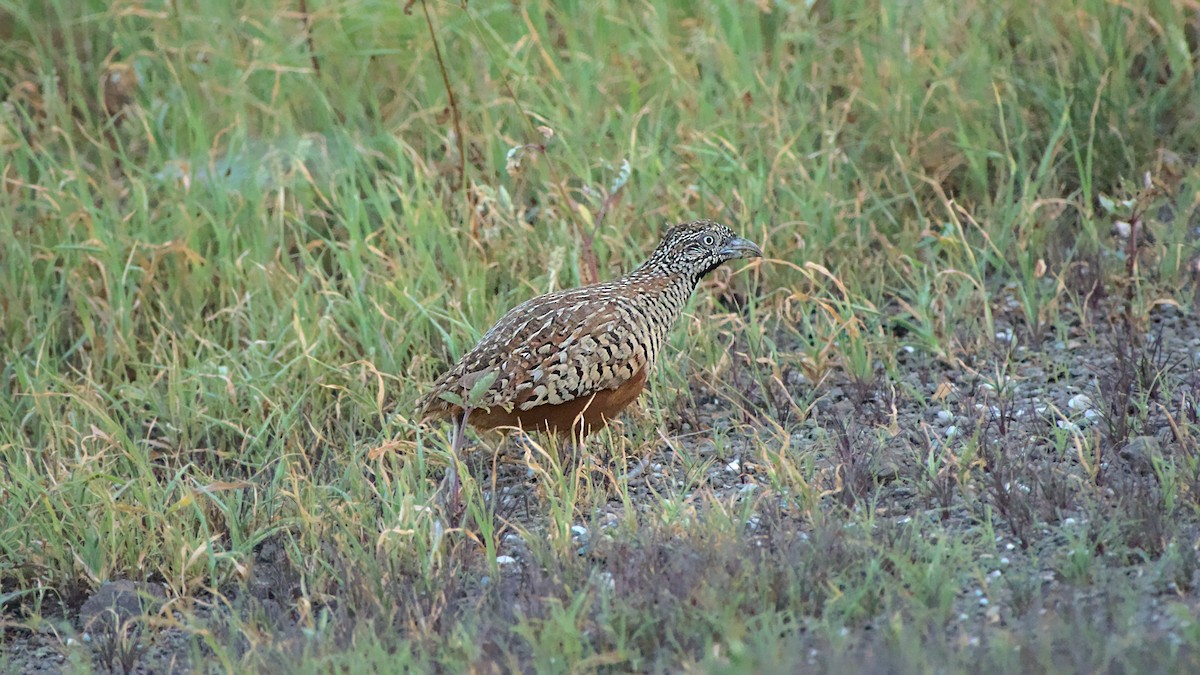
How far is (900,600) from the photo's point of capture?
407 cm

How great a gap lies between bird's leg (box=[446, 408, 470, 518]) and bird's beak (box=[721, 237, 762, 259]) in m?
1.23

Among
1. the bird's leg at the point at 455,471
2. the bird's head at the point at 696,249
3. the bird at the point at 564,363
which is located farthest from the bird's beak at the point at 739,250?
the bird's leg at the point at 455,471

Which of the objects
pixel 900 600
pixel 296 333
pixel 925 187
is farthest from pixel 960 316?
pixel 296 333

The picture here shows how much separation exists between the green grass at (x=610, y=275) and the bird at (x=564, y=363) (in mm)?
218

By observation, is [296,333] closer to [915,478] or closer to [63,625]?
[63,625]

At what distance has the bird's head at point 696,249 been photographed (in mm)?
5660

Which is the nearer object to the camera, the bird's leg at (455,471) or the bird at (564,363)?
the bird's leg at (455,471)

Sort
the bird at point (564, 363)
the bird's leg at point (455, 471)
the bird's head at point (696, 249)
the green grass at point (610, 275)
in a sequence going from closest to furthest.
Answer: the green grass at point (610, 275) < the bird's leg at point (455, 471) < the bird at point (564, 363) < the bird's head at point (696, 249)

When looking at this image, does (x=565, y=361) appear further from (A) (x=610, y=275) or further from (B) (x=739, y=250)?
(A) (x=610, y=275)

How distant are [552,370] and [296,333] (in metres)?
1.58

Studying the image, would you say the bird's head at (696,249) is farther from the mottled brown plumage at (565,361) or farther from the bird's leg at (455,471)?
the bird's leg at (455,471)

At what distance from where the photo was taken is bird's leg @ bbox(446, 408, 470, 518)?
492cm

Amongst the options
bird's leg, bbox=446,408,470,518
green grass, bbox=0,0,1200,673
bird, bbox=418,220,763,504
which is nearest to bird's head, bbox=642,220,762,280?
bird, bbox=418,220,763,504

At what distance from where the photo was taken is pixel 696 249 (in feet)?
18.7
